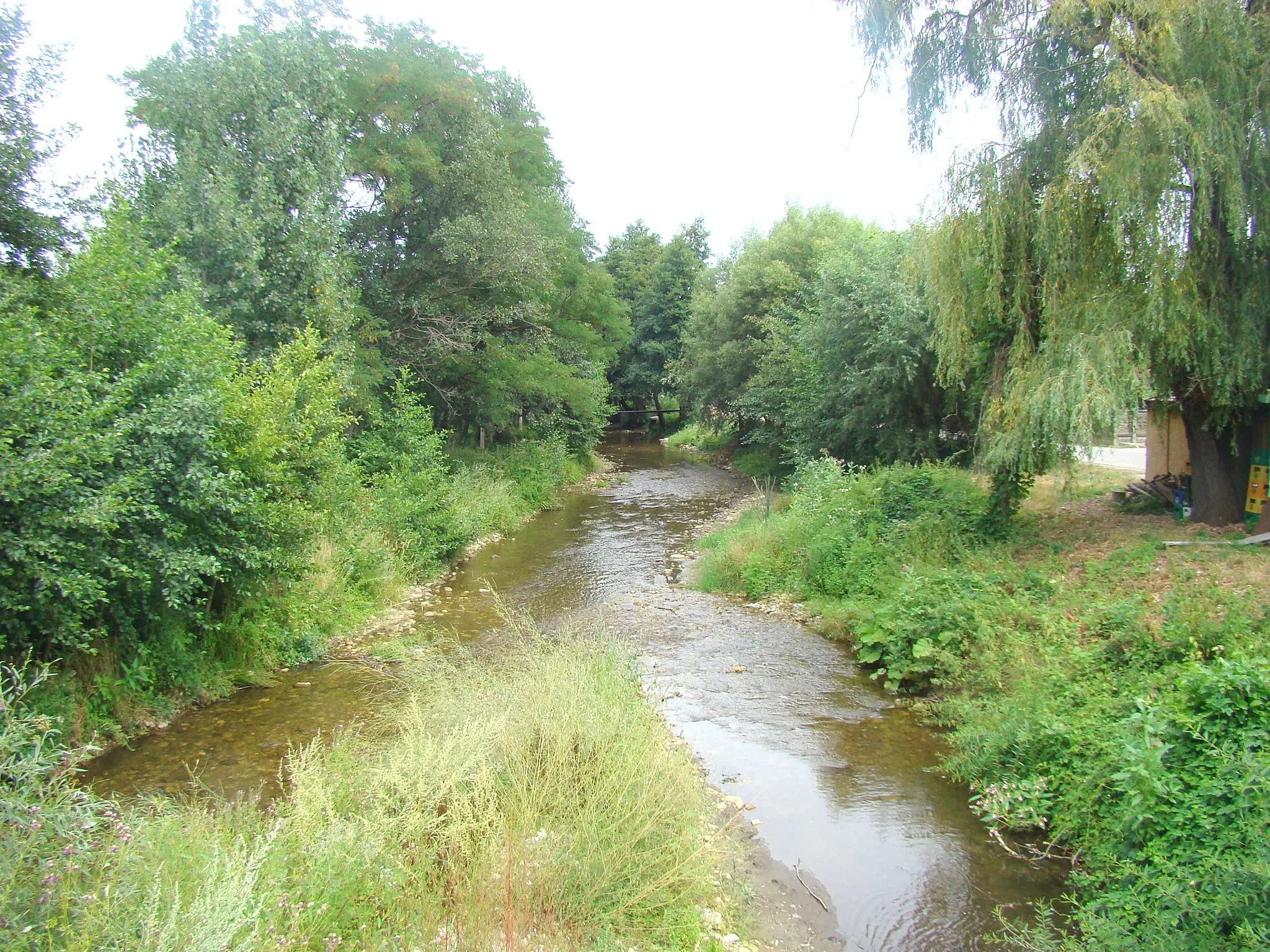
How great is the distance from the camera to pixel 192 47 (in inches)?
532

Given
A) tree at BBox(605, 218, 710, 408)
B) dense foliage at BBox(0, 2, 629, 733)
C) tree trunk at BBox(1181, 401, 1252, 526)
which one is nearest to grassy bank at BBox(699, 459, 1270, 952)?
tree trunk at BBox(1181, 401, 1252, 526)

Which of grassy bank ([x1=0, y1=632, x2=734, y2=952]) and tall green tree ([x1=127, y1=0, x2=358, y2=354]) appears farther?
tall green tree ([x1=127, y1=0, x2=358, y2=354])

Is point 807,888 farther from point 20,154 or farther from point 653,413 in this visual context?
point 653,413

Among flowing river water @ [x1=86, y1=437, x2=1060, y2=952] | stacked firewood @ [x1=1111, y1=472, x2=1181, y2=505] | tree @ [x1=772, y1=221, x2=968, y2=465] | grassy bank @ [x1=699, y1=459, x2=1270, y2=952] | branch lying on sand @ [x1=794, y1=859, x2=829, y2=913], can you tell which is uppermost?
tree @ [x1=772, y1=221, x2=968, y2=465]

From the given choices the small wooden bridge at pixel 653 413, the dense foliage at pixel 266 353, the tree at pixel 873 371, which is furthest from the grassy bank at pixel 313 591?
the small wooden bridge at pixel 653 413

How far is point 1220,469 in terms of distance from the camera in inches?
369

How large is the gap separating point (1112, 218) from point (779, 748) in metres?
6.98

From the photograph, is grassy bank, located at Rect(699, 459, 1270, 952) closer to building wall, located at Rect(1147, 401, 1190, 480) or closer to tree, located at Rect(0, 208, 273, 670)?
building wall, located at Rect(1147, 401, 1190, 480)

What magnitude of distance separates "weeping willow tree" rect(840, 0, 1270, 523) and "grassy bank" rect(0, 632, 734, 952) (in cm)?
662

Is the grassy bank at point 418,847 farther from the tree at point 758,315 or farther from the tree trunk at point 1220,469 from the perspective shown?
the tree at point 758,315

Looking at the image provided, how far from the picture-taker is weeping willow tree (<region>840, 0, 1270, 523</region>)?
27.1 feet

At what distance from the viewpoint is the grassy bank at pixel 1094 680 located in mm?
4109

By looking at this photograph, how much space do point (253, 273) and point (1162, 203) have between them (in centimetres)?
1249

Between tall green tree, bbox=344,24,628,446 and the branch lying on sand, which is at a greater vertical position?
tall green tree, bbox=344,24,628,446
